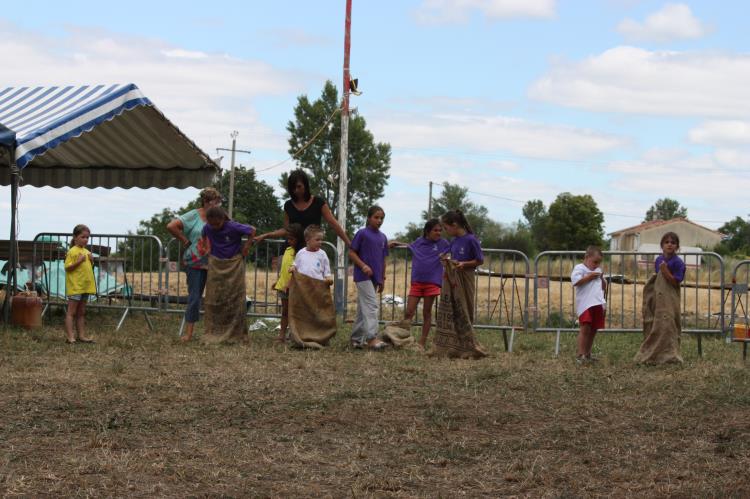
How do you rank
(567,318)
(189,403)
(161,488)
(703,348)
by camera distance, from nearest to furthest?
(161,488) < (189,403) < (703,348) < (567,318)

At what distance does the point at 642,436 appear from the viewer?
652cm

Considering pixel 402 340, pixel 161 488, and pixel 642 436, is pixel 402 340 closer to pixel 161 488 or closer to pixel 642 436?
pixel 642 436

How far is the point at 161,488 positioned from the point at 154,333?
796 cm

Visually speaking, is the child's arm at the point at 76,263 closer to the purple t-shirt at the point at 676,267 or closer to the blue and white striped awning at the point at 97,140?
the blue and white striped awning at the point at 97,140

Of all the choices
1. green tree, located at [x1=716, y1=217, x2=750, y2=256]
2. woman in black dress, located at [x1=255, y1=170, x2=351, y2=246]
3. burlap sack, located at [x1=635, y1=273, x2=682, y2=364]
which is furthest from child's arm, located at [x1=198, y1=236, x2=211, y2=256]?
green tree, located at [x1=716, y1=217, x2=750, y2=256]

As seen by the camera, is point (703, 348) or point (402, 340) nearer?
point (402, 340)

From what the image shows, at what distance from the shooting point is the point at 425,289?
11.8 m

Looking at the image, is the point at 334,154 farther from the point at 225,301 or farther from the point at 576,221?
the point at 225,301

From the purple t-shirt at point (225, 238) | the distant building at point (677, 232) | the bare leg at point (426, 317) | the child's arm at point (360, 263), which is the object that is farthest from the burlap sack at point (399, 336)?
the distant building at point (677, 232)

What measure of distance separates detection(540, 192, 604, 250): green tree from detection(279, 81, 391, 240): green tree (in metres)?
13.3

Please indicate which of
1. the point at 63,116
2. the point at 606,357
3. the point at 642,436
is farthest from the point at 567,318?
the point at 642,436

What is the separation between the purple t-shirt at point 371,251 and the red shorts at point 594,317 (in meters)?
2.23

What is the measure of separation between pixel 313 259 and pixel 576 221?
68331 millimetres

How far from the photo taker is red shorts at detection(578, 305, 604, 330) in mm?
10828
